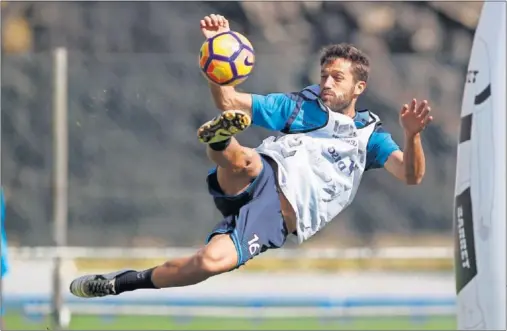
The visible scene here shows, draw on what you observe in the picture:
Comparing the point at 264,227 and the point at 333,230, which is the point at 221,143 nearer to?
the point at 264,227

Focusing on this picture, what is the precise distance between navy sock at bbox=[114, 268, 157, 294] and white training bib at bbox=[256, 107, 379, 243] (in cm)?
73

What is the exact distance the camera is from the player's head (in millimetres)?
6172

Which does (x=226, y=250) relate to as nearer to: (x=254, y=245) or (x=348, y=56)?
(x=254, y=245)

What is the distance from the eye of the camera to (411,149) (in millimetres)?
6184

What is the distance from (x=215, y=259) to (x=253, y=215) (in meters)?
0.30

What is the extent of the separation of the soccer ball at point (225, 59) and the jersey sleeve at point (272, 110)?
0.45 metres

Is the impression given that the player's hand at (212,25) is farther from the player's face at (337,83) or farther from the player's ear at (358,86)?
the player's ear at (358,86)

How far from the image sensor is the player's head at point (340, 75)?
6172mm

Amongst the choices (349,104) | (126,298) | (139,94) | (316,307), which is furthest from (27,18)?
(349,104)

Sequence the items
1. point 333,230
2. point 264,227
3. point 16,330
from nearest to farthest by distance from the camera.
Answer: point 264,227 < point 16,330 < point 333,230

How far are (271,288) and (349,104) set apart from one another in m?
5.01

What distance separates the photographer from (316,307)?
10.7 m

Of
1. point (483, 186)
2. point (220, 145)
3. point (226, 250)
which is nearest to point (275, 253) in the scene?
point (226, 250)

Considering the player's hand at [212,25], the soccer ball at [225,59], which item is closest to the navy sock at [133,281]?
the soccer ball at [225,59]
